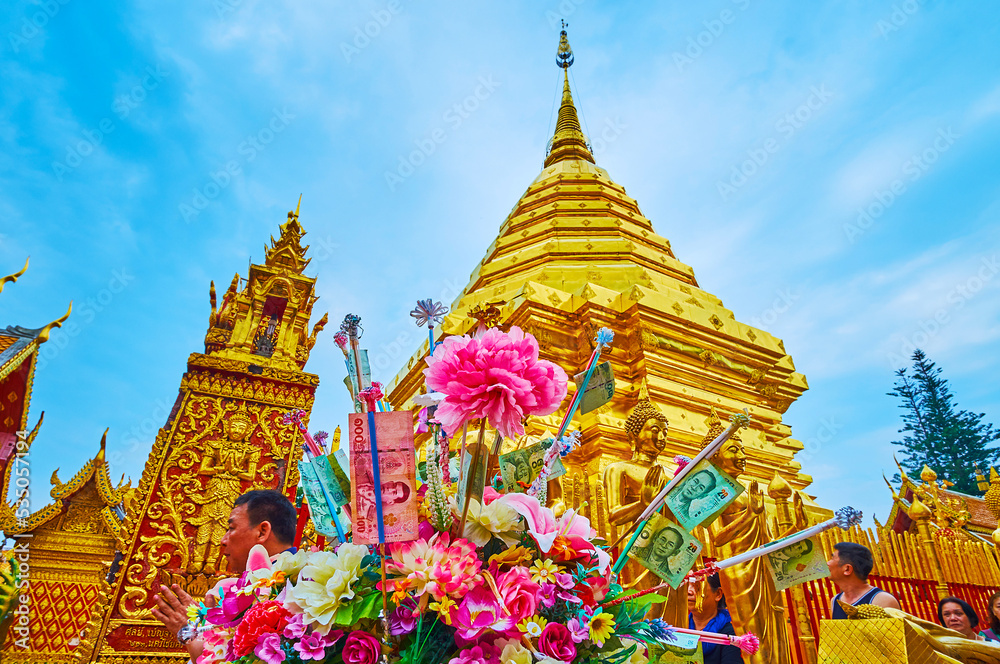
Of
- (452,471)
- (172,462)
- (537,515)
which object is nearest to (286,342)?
(172,462)

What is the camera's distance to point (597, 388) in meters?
1.82

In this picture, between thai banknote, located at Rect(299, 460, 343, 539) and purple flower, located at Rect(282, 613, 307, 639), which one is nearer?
purple flower, located at Rect(282, 613, 307, 639)

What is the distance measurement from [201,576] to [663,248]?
909 cm

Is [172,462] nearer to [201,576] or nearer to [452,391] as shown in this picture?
[201,576]

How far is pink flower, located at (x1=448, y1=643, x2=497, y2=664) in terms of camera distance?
1334 mm

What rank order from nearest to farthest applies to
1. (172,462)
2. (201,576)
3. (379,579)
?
(379,579), (201,576), (172,462)

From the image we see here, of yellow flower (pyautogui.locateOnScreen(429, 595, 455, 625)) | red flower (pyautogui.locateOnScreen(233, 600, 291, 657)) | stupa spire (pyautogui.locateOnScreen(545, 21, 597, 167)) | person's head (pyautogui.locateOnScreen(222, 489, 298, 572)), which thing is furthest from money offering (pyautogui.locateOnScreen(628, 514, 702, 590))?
stupa spire (pyautogui.locateOnScreen(545, 21, 597, 167))

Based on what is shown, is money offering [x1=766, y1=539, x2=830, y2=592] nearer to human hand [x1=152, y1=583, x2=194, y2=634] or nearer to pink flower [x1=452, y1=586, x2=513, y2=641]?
pink flower [x1=452, y1=586, x2=513, y2=641]

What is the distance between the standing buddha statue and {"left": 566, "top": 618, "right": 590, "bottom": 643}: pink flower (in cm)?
305

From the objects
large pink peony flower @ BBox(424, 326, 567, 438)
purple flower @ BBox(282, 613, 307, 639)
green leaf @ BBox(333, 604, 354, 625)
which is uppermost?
large pink peony flower @ BBox(424, 326, 567, 438)

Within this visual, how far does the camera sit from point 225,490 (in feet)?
17.7

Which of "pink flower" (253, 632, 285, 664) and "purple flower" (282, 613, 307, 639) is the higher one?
"purple flower" (282, 613, 307, 639)

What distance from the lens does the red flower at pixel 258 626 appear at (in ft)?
4.65

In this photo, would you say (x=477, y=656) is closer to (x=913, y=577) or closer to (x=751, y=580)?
(x=751, y=580)
